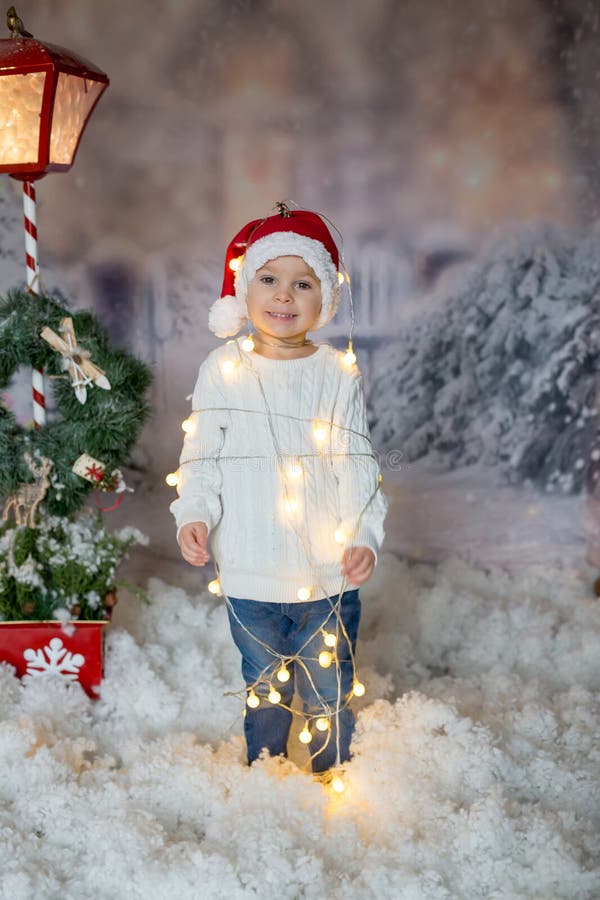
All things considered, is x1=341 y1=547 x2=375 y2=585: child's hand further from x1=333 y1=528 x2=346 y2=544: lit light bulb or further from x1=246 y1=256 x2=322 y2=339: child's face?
x1=246 y1=256 x2=322 y2=339: child's face

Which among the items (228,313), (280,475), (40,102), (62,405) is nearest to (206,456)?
(280,475)

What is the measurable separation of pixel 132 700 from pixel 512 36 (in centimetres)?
261

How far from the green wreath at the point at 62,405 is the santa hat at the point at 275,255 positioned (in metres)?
0.43

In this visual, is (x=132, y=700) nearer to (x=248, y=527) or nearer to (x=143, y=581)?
(x=248, y=527)

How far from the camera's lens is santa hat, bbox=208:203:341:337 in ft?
6.15

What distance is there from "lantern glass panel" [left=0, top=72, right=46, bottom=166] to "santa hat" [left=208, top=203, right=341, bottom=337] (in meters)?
0.58

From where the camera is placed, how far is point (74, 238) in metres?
3.36

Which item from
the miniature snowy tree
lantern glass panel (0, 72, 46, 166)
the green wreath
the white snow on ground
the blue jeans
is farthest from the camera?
the miniature snowy tree

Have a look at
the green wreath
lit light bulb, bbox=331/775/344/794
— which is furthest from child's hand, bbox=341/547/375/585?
the green wreath

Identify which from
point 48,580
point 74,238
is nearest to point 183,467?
point 48,580

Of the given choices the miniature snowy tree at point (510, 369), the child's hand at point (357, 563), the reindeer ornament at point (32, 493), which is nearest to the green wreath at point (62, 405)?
the reindeer ornament at point (32, 493)

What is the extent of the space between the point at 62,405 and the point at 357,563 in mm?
930

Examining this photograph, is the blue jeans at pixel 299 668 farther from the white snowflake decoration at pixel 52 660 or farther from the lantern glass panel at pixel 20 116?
the lantern glass panel at pixel 20 116

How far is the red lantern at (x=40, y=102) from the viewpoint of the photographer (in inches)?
79.7
